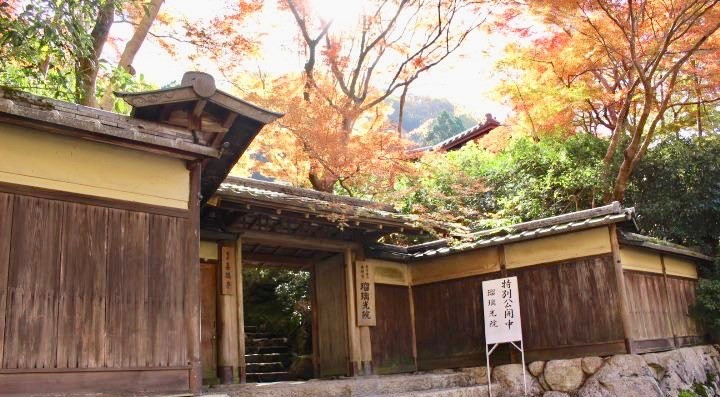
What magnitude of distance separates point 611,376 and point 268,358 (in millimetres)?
8778

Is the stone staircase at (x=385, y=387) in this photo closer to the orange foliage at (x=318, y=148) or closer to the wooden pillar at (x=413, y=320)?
the wooden pillar at (x=413, y=320)

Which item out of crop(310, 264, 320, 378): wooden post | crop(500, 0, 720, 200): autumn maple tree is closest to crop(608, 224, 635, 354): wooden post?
crop(500, 0, 720, 200): autumn maple tree

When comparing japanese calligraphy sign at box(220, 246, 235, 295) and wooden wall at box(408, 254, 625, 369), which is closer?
japanese calligraphy sign at box(220, 246, 235, 295)

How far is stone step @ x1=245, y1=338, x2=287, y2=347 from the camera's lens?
17.5 metres

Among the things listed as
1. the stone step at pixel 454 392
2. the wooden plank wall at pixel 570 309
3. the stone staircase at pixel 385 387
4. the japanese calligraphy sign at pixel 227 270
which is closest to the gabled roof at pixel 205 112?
the japanese calligraphy sign at pixel 227 270

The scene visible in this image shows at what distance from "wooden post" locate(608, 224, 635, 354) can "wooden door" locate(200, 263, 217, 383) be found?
24.9 feet

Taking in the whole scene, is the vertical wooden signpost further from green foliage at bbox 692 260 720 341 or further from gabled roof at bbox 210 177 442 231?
green foliage at bbox 692 260 720 341

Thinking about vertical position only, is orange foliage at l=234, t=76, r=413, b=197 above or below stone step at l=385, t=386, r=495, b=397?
above

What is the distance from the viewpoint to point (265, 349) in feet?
57.2

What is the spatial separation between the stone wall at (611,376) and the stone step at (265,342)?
6.78 meters

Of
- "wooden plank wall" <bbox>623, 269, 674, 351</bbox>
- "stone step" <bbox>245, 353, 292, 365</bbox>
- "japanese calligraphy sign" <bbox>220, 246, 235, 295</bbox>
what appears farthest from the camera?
"stone step" <bbox>245, 353, 292, 365</bbox>

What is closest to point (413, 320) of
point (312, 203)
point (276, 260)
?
point (276, 260)

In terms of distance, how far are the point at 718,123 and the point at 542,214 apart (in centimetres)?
694

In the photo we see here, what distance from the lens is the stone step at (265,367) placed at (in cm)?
1628
